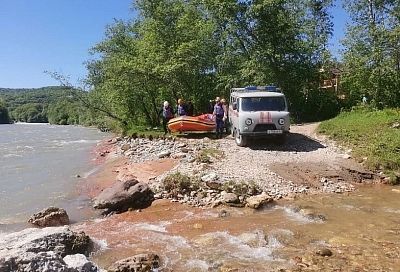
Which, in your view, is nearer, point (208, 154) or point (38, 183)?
point (208, 154)

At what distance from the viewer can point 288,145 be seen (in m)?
19.9

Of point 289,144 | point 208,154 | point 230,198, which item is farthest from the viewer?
point 289,144

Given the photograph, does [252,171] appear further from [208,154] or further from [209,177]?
[208,154]

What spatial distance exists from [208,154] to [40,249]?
10.5 metres

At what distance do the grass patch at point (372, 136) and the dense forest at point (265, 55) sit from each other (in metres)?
3.89

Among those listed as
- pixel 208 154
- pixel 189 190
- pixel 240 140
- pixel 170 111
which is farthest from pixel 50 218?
pixel 170 111

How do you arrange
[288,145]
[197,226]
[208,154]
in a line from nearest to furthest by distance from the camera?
[197,226]
[208,154]
[288,145]

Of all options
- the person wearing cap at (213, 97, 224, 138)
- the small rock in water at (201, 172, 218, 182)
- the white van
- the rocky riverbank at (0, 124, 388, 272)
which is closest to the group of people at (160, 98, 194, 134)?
the person wearing cap at (213, 97, 224, 138)

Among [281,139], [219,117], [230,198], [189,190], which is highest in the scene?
[219,117]

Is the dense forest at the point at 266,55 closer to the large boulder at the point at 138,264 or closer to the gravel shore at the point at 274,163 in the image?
the gravel shore at the point at 274,163

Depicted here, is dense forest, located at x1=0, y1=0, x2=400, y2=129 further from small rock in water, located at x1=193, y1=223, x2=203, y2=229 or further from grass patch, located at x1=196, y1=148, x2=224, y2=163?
small rock in water, located at x1=193, y1=223, x2=203, y2=229

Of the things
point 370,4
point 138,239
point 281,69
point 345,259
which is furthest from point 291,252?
point 370,4

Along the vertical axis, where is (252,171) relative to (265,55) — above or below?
below

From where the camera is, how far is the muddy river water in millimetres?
8875
